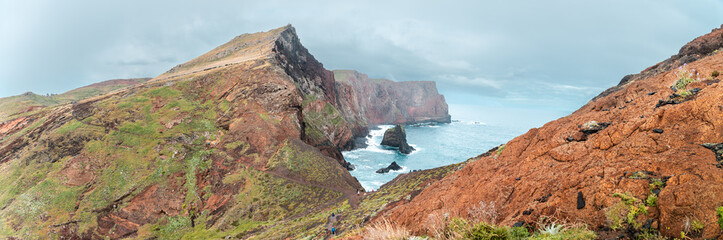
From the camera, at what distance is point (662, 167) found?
5.18 metres

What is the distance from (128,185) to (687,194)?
4220cm

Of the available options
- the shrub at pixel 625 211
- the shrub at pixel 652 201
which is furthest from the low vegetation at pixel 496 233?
the shrub at pixel 652 201

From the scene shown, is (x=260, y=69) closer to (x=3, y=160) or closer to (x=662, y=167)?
(x=3, y=160)

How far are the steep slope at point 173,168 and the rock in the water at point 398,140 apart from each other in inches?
1971

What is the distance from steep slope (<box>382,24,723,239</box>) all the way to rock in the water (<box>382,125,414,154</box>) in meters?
79.9

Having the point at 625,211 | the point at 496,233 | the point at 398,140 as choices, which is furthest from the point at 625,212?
the point at 398,140

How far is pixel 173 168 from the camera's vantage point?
108ft

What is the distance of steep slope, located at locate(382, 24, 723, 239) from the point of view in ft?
14.1

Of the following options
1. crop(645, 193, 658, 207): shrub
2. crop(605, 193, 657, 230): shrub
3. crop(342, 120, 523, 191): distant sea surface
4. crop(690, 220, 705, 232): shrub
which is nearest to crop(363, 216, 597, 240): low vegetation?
crop(605, 193, 657, 230): shrub

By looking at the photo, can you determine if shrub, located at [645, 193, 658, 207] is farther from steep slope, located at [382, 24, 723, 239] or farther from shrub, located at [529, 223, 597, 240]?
shrub, located at [529, 223, 597, 240]

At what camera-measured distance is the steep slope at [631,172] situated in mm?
4289

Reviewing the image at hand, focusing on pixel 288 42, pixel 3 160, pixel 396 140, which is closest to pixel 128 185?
pixel 3 160

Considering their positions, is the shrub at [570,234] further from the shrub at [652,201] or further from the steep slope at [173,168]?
the steep slope at [173,168]

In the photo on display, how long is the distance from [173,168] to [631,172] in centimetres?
4166
